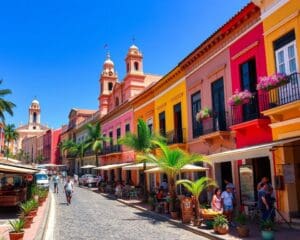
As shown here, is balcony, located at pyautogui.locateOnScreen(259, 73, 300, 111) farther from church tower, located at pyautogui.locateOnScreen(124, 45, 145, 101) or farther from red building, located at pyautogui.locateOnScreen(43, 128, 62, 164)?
red building, located at pyautogui.locateOnScreen(43, 128, 62, 164)

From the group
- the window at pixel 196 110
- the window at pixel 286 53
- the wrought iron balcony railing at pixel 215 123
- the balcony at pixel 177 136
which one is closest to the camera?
the window at pixel 286 53

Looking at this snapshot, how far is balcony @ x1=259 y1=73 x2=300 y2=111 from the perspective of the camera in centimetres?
1109

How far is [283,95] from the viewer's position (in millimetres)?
11688

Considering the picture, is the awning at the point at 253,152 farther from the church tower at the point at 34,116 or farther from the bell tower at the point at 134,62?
the church tower at the point at 34,116

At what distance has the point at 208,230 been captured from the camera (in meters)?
11.8

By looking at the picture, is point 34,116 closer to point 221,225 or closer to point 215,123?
point 215,123

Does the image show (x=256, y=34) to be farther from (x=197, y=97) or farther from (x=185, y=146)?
(x=185, y=146)

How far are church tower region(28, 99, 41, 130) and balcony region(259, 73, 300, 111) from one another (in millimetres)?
105588

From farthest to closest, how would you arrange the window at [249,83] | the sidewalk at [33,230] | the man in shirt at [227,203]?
the window at [249,83], the man in shirt at [227,203], the sidewalk at [33,230]

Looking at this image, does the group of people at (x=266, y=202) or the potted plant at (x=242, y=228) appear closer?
the potted plant at (x=242, y=228)

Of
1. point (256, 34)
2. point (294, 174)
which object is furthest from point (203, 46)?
point (294, 174)

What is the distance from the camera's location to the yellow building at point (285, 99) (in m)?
11.5

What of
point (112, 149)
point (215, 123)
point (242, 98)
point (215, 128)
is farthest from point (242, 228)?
point (112, 149)

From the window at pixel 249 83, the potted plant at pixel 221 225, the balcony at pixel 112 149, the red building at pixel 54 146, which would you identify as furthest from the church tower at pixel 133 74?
the red building at pixel 54 146
